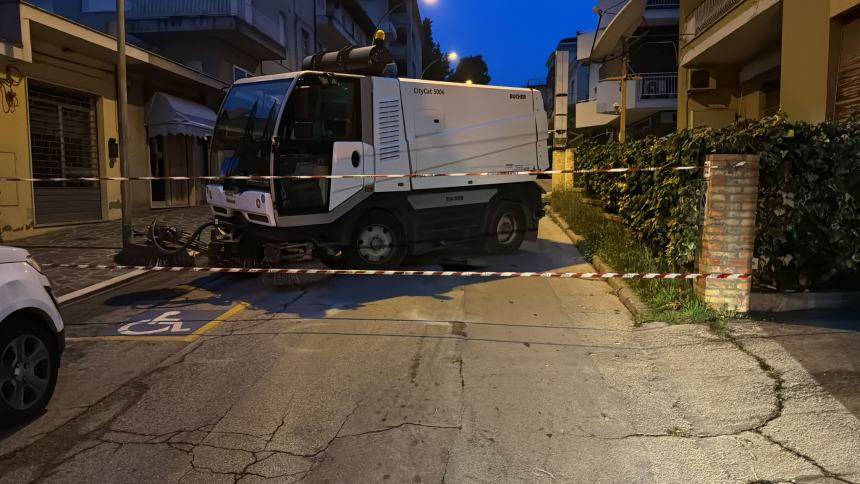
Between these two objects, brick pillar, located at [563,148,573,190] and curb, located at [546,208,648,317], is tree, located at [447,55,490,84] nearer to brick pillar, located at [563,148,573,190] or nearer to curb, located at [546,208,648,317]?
brick pillar, located at [563,148,573,190]

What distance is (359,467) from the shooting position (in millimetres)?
3436

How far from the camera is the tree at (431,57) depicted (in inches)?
2529

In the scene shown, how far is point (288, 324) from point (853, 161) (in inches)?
240

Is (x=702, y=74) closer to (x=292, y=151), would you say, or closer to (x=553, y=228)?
(x=553, y=228)

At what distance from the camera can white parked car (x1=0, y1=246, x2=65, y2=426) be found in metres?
3.86

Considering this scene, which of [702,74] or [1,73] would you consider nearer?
[1,73]

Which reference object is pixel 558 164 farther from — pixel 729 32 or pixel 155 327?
pixel 155 327

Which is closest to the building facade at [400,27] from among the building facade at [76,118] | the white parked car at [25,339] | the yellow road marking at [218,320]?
the building facade at [76,118]

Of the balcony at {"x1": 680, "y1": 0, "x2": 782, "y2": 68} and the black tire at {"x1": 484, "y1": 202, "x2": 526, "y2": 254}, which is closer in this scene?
the black tire at {"x1": 484, "y1": 202, "x2": 526, "y2": 254}

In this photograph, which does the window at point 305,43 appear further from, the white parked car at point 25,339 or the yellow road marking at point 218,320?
the white parked car at point 25,339

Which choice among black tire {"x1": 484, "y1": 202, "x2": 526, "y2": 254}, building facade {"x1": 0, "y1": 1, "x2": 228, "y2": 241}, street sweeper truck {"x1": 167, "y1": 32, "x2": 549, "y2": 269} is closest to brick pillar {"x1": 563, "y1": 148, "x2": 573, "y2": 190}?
black tire {"x1": 484, "y1": 202, "x2": 526, "y2": 254}

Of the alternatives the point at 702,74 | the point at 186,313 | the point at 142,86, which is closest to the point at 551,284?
the point at 186,313

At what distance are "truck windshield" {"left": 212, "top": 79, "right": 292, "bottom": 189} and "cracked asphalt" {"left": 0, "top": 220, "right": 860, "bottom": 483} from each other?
2301 millimetres

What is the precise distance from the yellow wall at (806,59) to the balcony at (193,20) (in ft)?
48.7
